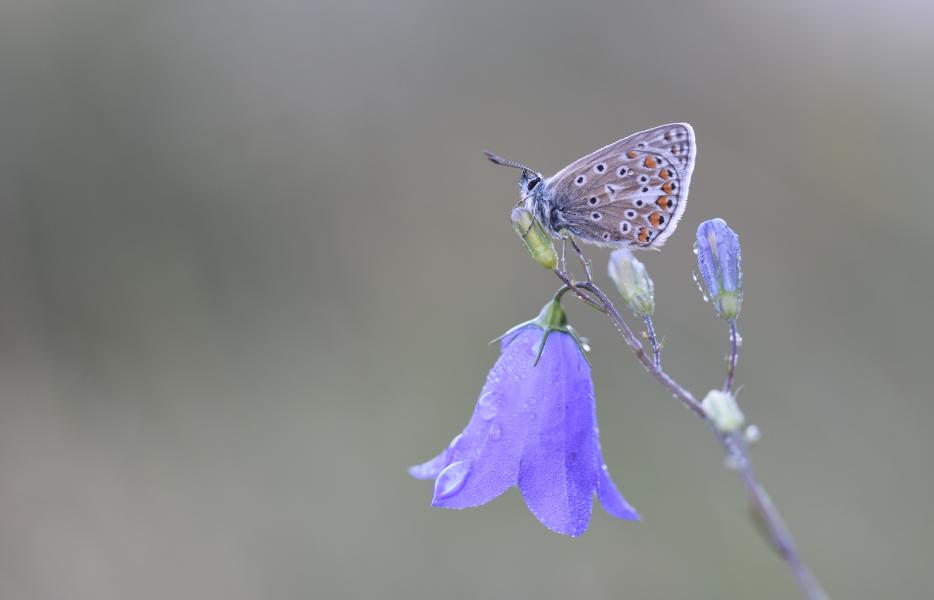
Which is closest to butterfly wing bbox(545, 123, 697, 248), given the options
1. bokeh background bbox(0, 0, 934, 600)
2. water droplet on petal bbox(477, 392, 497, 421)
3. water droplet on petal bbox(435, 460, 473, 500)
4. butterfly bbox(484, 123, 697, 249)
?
butterfly bbox(484, 123, 697, 249)

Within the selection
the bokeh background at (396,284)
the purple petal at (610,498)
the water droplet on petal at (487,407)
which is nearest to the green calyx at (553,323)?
the water droplet on petal at (487,407)

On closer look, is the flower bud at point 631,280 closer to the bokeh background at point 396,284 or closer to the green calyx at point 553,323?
the green calyx at point 553,323

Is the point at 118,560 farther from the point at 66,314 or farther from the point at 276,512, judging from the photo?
the point at 66,314

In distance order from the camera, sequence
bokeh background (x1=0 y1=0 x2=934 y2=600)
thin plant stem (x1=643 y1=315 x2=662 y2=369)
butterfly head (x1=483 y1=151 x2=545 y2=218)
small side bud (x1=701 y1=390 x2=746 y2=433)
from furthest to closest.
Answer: bokeh background (x1=0 y1=0 x2=934 y2=600) → butterfly head (x1=483 y1=151 x2=545 y2=218) → thin plant stem (x1=643 y1=315 x2=662 y2=369) → small side bud (x1=701 y1=390 x2=746 y2=433)

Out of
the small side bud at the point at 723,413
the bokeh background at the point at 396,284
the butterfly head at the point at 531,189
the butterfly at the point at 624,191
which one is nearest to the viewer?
the small side bud at the point at 723,413

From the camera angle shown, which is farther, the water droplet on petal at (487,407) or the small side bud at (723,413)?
the water droplet on petal at (487,407)

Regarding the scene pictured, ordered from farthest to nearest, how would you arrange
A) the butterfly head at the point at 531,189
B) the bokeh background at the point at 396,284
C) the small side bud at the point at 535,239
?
1. the bokeh background at the point at 396,284
2. the butterfly head at the point at 531,189
3. the small side bud at the point at 535,239

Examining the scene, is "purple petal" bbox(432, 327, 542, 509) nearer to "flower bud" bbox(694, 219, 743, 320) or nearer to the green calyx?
the green calyx
